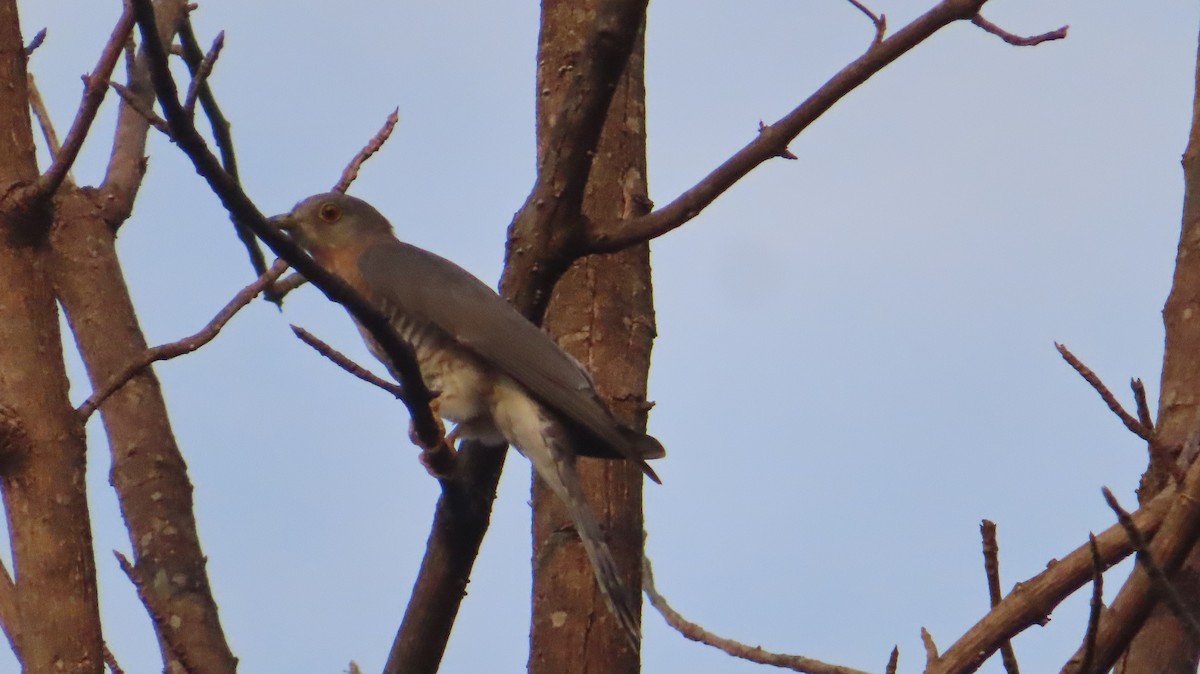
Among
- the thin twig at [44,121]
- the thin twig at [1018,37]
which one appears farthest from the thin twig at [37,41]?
the thin twig at [1018,37]

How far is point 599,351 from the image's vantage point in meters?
4.51

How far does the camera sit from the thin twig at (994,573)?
232 centimetres

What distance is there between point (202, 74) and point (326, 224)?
245 centimetres

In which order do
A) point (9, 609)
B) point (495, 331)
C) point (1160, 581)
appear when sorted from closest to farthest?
point (1160, 581), point (9, 609), point (495, 331)

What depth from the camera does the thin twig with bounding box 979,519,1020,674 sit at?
91.4 inches

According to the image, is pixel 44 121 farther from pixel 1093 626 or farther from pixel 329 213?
pixel 1093 626

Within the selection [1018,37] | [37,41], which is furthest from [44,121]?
[1018,37]

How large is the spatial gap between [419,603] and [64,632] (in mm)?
694

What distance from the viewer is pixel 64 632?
9.18 ft

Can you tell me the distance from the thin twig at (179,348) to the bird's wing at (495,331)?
22.3 inches

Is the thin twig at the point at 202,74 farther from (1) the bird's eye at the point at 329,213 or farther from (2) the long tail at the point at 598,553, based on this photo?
(1) the bird's eye at the point at 329,213

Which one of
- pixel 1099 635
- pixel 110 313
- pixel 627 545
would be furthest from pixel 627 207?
pixel 1099 635

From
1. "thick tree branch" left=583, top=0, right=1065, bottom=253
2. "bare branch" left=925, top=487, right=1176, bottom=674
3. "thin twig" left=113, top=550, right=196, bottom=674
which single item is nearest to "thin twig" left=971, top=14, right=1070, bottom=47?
"thick tree branch" left=583, top=0, right=1065, bottom=253

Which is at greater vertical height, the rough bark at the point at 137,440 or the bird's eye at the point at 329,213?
the bird's eye at the point at 329,213
